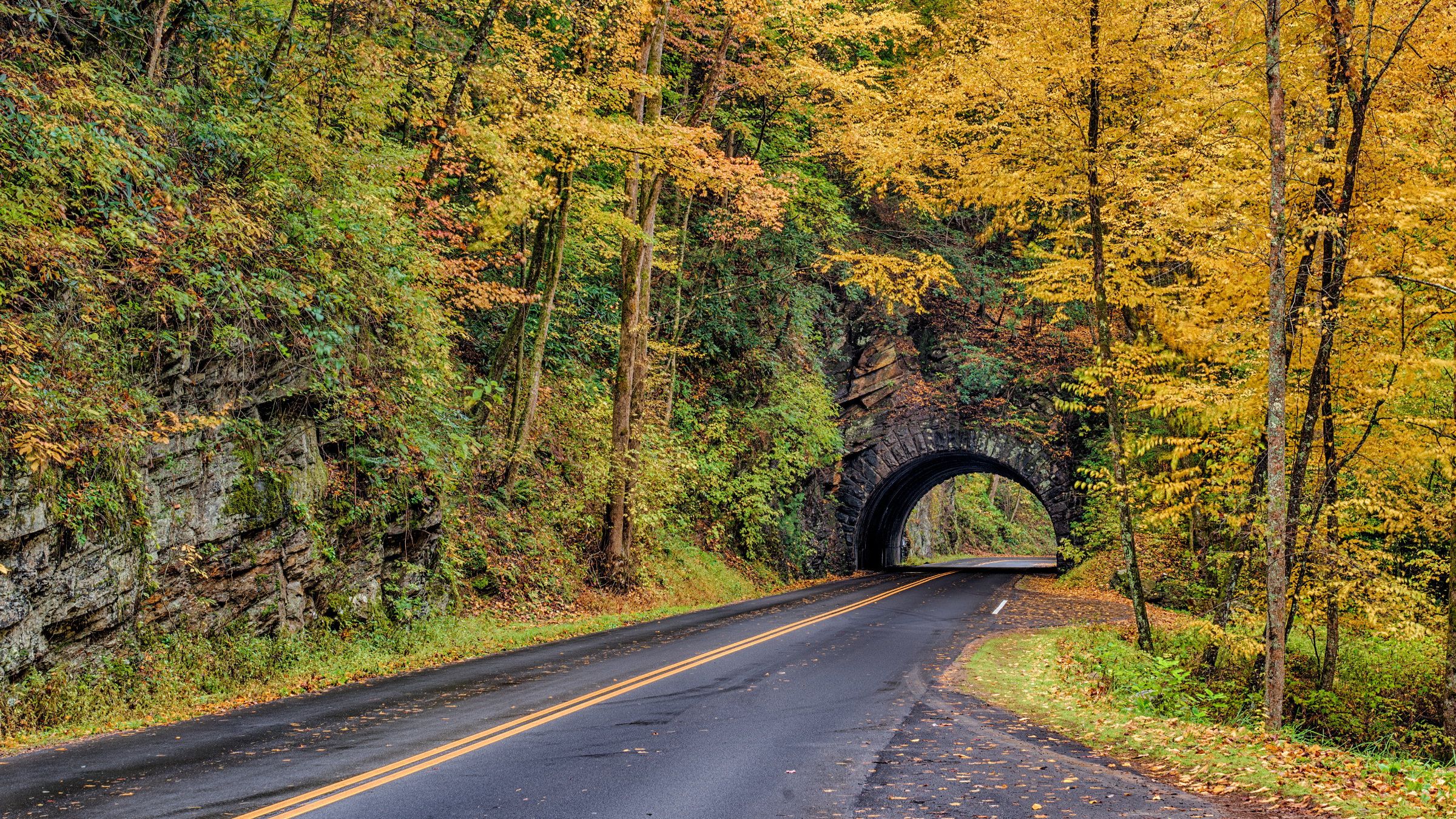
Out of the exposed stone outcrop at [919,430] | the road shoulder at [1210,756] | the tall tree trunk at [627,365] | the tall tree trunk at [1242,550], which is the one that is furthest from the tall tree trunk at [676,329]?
the tall tree trunk at [1242,550]

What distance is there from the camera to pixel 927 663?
10.5m

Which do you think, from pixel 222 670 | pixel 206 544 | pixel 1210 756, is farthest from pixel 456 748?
pixel 1210 756

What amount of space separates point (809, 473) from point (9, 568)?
21.3 meters

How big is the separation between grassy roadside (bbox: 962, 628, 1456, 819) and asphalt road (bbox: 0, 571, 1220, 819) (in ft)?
1.25

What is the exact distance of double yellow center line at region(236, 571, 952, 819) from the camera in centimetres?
475

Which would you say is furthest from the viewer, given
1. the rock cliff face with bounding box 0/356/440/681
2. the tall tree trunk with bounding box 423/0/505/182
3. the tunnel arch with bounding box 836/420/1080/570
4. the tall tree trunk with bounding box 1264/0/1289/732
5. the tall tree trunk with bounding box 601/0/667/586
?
the tunnel arch with bounding box 836/420/1080/570

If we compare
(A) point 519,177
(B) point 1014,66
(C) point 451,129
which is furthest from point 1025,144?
(C) point 451,129

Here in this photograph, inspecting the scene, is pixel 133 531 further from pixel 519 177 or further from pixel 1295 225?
pixel 1295 225

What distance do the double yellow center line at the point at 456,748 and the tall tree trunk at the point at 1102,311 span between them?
17.5ft

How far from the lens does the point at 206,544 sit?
29.1 ft

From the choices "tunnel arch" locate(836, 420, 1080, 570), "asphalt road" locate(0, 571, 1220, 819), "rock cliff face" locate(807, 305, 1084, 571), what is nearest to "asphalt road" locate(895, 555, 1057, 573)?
"tunnel arch" locate(836, 420, 1080, 570)

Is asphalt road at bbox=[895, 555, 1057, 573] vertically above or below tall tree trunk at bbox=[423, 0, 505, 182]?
below

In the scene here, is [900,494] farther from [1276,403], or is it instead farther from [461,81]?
[1276,403]

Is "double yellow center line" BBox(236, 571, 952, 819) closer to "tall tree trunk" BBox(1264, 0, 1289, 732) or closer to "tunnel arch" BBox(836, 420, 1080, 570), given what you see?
"tall tree trunk" BBox(1264, 0, 1289, 732)
